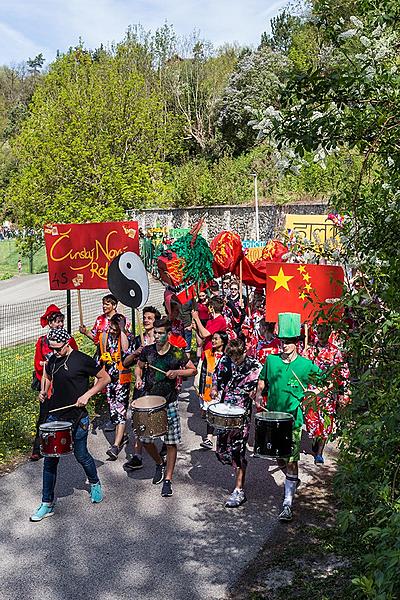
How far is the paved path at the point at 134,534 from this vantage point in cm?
523

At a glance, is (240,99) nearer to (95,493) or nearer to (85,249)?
(85,249)

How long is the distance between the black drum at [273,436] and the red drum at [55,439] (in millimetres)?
1628

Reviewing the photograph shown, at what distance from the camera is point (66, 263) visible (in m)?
9.48

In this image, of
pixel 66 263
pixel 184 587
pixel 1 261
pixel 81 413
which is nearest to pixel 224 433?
pixel 81 413

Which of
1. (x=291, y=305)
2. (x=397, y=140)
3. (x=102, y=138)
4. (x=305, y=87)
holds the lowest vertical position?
(x=291, y=305)

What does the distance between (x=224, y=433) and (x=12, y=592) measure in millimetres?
2385

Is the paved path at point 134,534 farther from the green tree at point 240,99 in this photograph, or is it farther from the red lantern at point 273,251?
the green tree at point 240,99

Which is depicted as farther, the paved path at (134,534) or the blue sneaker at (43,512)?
the blue sneaker at (43,512)

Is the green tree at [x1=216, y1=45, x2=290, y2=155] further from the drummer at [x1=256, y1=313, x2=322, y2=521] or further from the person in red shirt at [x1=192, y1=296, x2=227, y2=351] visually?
the drummer at [x1=256, y1=313, x2=322, y2=521]

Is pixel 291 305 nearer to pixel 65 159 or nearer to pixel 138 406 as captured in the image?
pixel 138 406

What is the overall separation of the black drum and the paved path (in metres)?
0.65

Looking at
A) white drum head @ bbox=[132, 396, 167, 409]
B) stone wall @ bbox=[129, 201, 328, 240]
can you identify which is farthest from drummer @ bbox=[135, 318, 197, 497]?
stone wall @ bbox=[129, 201, 328, 240]

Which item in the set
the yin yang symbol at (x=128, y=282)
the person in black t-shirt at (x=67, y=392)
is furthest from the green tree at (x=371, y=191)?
the yin yang symbol at (x=128, y=282)

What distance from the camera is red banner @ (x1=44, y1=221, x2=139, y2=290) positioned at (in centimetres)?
937
